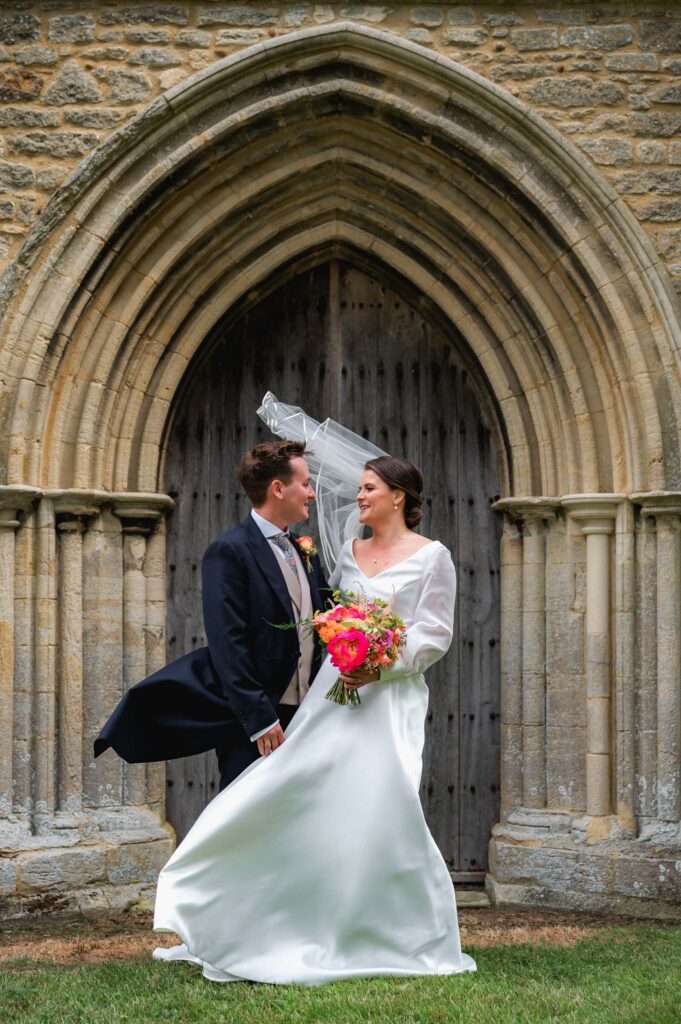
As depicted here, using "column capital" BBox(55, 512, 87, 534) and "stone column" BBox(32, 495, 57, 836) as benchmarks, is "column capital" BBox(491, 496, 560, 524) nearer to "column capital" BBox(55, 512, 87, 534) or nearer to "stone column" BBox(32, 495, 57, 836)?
"column capital" BBox(55, 512, 87, 534)

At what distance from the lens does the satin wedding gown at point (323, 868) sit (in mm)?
4332

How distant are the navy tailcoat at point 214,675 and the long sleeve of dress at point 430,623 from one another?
45 cm

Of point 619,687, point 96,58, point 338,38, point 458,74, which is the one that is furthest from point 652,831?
point 96,58

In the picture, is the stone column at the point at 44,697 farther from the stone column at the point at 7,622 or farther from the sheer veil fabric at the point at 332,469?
the sheer veil fabric at the point at 332,469

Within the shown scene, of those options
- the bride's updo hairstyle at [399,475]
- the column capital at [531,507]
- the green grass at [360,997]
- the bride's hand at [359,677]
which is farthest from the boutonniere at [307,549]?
the column capital at [531,507]

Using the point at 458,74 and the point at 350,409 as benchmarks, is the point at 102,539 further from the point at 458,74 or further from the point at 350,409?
the point at 458,74

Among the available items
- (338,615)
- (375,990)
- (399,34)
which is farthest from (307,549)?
(399,34)

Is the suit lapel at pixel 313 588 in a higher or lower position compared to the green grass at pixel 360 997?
higher

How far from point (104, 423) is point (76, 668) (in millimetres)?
1248

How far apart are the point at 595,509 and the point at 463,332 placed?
1.20m

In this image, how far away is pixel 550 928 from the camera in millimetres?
5602

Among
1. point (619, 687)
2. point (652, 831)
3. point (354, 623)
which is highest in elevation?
point (354, 623)

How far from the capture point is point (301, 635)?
472 cm

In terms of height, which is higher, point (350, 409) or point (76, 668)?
point (350, 409)
